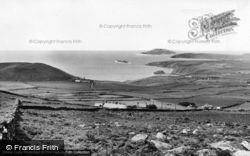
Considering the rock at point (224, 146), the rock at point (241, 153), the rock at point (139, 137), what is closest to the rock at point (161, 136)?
the rock at point (139, 137)

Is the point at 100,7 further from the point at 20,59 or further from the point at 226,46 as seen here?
the point at 226,46

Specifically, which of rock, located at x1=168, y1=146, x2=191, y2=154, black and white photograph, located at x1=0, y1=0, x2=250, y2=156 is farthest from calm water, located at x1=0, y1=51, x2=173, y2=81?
rock, located at x1=168, y1=146, x2=191, y2=154

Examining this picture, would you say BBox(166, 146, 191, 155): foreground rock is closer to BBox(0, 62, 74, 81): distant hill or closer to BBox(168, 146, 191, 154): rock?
BBox(168, 146, 191, 154): rock

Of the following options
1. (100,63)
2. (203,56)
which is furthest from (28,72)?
(203,56)

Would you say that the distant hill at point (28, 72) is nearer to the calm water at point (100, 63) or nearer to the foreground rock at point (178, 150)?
the calm water at point (100, 63)

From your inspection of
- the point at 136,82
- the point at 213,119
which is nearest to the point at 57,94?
the point at 136,82
